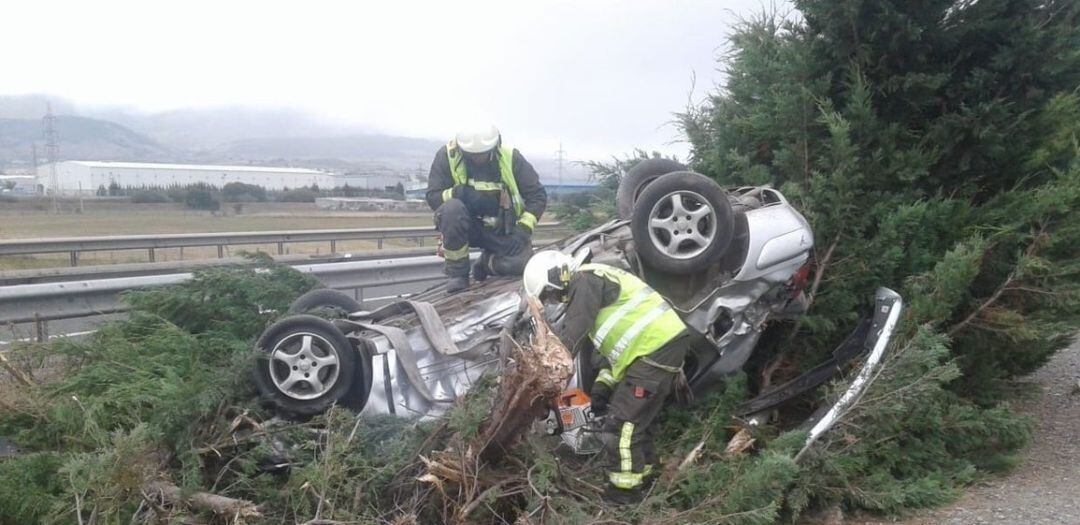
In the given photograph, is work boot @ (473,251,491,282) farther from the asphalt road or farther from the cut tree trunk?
the cut tree trunk

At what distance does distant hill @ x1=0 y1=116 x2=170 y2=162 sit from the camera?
85.4m

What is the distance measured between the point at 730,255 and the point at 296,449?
2549 millimetres

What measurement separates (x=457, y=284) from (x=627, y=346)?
2.24 meters

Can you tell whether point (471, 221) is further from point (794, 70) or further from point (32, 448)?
point (32, 448)

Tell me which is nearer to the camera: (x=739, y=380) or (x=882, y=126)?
(x=739, y=380)

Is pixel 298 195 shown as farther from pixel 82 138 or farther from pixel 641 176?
pixel 82 138

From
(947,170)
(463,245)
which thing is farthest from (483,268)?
(947,170)

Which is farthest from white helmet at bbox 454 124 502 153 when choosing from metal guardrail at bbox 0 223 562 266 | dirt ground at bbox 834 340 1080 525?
metal guardrail at bbox 0 223 562 266

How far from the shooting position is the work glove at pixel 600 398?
16.2ft

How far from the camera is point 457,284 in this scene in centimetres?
666

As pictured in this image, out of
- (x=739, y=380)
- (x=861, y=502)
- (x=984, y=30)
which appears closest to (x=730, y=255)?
(x=739, y=380)

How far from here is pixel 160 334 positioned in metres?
5.50

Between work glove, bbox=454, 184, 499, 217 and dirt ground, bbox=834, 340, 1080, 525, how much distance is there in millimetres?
3682

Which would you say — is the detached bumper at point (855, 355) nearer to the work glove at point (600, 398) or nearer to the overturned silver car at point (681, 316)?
the overturned silver car at point (681, 316)
